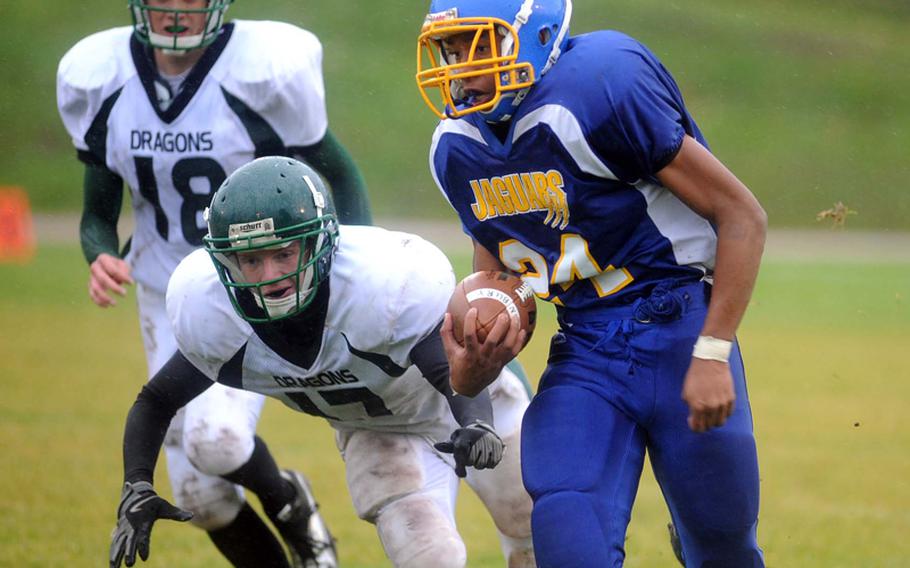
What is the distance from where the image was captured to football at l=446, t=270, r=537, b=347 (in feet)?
11.6

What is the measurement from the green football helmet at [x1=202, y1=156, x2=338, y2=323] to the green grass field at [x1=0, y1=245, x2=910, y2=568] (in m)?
2.07

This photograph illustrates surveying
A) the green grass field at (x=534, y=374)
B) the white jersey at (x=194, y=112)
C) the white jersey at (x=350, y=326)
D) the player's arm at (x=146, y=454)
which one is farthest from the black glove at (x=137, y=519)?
the green grass field at (x=534, y=374)

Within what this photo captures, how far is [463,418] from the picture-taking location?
11.7 feet

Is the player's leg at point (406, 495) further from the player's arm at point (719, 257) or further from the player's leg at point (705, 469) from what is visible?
the player's arm at point (719, 257)

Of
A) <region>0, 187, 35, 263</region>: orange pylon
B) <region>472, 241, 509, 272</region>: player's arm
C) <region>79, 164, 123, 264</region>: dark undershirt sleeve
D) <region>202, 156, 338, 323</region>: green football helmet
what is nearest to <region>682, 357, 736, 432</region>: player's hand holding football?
<region>472, 241, 509, 272</region>: player's arm

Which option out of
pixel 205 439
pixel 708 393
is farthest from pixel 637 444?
pixel 205 439

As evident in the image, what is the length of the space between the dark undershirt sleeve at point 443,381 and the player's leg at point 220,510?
1.48 m

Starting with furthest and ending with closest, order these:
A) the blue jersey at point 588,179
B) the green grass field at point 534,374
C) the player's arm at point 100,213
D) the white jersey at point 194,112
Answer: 1. the green grass field at point 534,374
2. the player's arm at point 100,213
3. the white jersey at point 194,112
4. the blue jersey at point 588,179

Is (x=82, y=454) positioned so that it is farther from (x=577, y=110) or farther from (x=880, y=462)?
(x=577, y=110)

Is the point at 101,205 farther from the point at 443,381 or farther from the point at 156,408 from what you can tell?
the point at 443,381

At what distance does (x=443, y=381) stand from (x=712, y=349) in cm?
75

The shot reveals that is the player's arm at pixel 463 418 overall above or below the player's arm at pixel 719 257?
below

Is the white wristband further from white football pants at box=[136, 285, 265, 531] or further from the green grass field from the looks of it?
the green grass field

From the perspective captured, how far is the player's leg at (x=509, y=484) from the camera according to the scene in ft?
13.8
